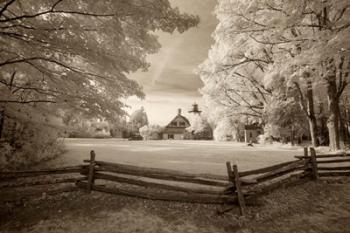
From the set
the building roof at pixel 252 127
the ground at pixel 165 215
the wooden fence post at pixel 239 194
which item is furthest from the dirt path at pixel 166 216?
the building roof at pixel 252 127

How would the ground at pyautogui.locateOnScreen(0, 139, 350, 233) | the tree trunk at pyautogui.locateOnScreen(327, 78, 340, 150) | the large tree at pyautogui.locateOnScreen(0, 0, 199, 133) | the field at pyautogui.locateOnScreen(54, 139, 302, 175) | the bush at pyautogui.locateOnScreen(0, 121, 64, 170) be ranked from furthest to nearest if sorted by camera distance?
the tree trunk at pyautogui.locateOnScreen(327, 78, 340, 150), the field at pyautogui.locateOnScreen(54, 139, 302, 175), the bush at pyautogui.locateOnScreen(0, 121, 64, 170), the large tree at pyautogui.locateOnScreen(0, 0, 199, 133), the ground at pyautogui.locateOnScreen(0, 139, 350, 233)

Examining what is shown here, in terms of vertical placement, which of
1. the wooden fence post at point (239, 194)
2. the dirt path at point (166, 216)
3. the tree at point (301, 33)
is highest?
the tree at point (301, 33)

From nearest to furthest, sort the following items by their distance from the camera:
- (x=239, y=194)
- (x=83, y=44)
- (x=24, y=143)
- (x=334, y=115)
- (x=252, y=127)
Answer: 1. (x=239, y=194)
2. (x=83, y=44)
3. (x=24, y=143)
4. (x=334, y=115)
5. (x=252, y=127)

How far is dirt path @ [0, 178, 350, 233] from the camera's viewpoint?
176 inches

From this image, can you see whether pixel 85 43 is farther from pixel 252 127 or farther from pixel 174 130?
pixel 174 130

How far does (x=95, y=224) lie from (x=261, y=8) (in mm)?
12788

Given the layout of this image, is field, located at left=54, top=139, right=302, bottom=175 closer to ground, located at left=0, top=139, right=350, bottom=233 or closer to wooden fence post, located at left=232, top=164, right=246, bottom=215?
wooden fence post, located at left=232, top=164, right=246, bottom=215

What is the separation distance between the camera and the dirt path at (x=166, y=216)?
4461mm

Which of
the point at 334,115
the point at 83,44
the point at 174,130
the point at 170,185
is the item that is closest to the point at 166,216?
the point at 170,185

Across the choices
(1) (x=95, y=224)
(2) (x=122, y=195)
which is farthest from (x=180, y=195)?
(1) (x=95, y=224)

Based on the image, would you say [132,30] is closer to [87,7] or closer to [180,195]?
[87,7]

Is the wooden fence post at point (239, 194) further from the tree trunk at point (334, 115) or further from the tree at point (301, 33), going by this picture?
the tree trunk at point (334, 115)

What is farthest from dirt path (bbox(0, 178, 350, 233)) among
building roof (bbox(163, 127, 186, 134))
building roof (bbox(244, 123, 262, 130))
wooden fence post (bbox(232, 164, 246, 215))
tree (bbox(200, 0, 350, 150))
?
building roof (bbox(163, 127, 186, 134))

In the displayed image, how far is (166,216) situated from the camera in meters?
4.93
